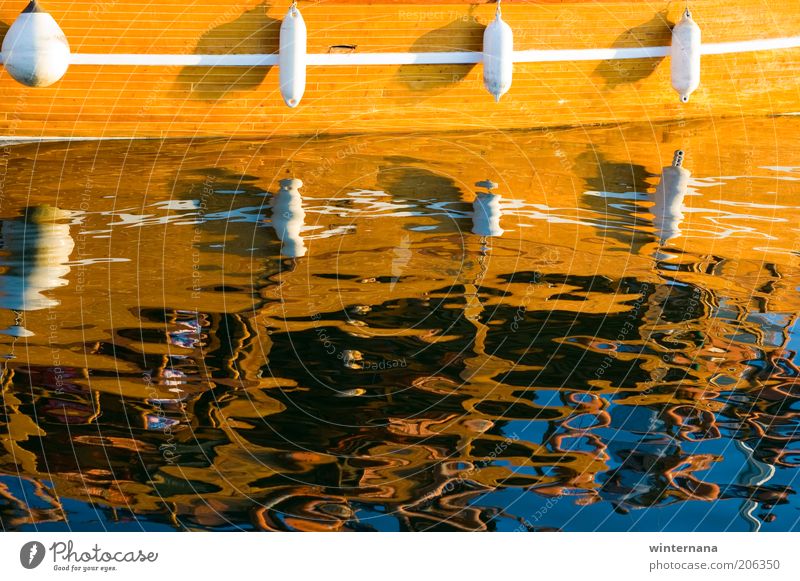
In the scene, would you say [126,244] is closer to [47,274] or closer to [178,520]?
[47,274]

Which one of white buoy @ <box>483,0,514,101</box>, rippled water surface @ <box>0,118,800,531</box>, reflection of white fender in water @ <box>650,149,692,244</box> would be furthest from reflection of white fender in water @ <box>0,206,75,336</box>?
white buoy @ <box>483,0,514,101</box>

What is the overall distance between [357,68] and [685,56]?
13.0ft

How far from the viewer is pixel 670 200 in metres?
10.6

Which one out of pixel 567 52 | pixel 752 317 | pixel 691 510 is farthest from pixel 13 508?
pixel 567 52

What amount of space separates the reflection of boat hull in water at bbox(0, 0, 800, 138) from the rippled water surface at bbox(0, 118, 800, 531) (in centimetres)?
95

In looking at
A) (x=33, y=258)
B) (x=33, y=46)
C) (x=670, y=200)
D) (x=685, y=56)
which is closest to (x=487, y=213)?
(x=670, y=200)

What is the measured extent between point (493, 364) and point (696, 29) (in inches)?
317

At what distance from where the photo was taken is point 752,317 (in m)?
7.72

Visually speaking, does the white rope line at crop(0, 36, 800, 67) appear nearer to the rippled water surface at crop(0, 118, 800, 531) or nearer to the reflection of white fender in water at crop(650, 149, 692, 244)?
the rippled water surface at crop(0, 118, 800, 531)

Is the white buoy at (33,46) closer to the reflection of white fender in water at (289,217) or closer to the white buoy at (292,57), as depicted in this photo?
the white buoy at (292,57)

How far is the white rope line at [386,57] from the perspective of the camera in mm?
12172

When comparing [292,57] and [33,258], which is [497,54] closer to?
[292,57]

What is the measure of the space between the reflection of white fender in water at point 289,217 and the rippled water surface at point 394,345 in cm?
4

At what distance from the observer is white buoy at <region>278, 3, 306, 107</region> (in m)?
12.0
